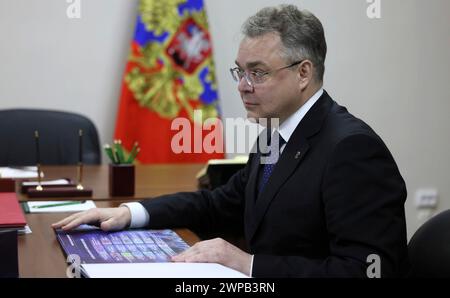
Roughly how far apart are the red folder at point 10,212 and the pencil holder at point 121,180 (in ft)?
1.17

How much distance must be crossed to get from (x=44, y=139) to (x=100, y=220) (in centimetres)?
172

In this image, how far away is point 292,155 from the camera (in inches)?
73.5

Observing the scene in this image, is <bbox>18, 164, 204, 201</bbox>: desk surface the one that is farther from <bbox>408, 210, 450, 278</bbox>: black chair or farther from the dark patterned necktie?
<bbox>408, 210, 450, 278</bbox>: black chair

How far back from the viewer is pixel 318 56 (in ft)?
6.29

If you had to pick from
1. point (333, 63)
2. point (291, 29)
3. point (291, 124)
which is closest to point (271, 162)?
point (291, 124)

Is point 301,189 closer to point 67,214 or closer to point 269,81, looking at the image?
point 269,81

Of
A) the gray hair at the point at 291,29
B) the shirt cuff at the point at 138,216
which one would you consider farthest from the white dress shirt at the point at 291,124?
the gray hair at the point at 291,29

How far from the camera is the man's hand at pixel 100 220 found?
195 cm

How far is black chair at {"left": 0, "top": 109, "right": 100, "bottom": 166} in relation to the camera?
3.53 metres

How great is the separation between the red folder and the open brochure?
5.5 inches

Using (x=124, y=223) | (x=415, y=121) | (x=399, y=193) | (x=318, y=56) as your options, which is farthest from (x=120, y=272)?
(x=415, y=121)

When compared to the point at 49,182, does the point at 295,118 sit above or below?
above

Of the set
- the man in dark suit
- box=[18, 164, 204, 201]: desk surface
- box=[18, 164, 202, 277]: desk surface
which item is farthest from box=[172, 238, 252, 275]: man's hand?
box=[18, 164, 204, 201]: desk surface
